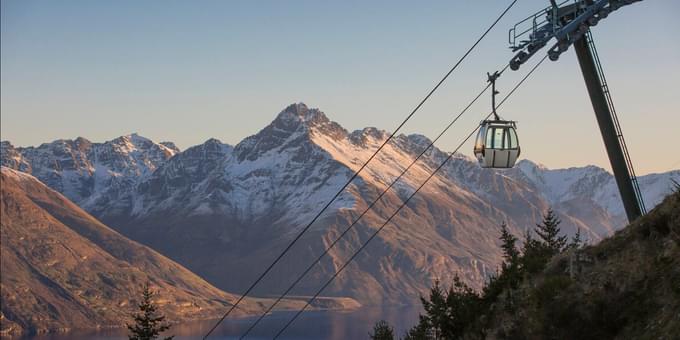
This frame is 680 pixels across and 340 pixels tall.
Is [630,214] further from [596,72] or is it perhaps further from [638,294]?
[638,294]

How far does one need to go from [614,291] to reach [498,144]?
5.25m

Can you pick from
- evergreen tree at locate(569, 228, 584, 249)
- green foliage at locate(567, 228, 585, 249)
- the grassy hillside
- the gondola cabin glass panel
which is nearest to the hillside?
the grassy hillside

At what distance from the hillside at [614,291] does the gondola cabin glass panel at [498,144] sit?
3626mm

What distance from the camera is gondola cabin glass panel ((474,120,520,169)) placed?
2538 centimetres

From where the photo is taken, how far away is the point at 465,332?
2969cm

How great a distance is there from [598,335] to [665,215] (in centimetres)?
438

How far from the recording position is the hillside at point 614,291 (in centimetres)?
2111

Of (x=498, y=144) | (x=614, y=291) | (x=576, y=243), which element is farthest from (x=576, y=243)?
(x=614, y=291)

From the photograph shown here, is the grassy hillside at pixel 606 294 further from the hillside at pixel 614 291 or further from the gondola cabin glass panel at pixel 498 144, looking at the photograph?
the gondola cabin glass panel at pixel 498 144

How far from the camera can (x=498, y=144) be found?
83.4ft

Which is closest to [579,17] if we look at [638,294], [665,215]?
[665,215]

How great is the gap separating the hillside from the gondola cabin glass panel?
11.9 feet

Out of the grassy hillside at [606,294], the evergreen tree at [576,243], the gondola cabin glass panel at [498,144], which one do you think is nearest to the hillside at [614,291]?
the grassy hillside at [606,294]

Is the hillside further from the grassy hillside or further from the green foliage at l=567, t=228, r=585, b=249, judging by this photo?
the green foliage at l=567, t=228, r=585, b=249
